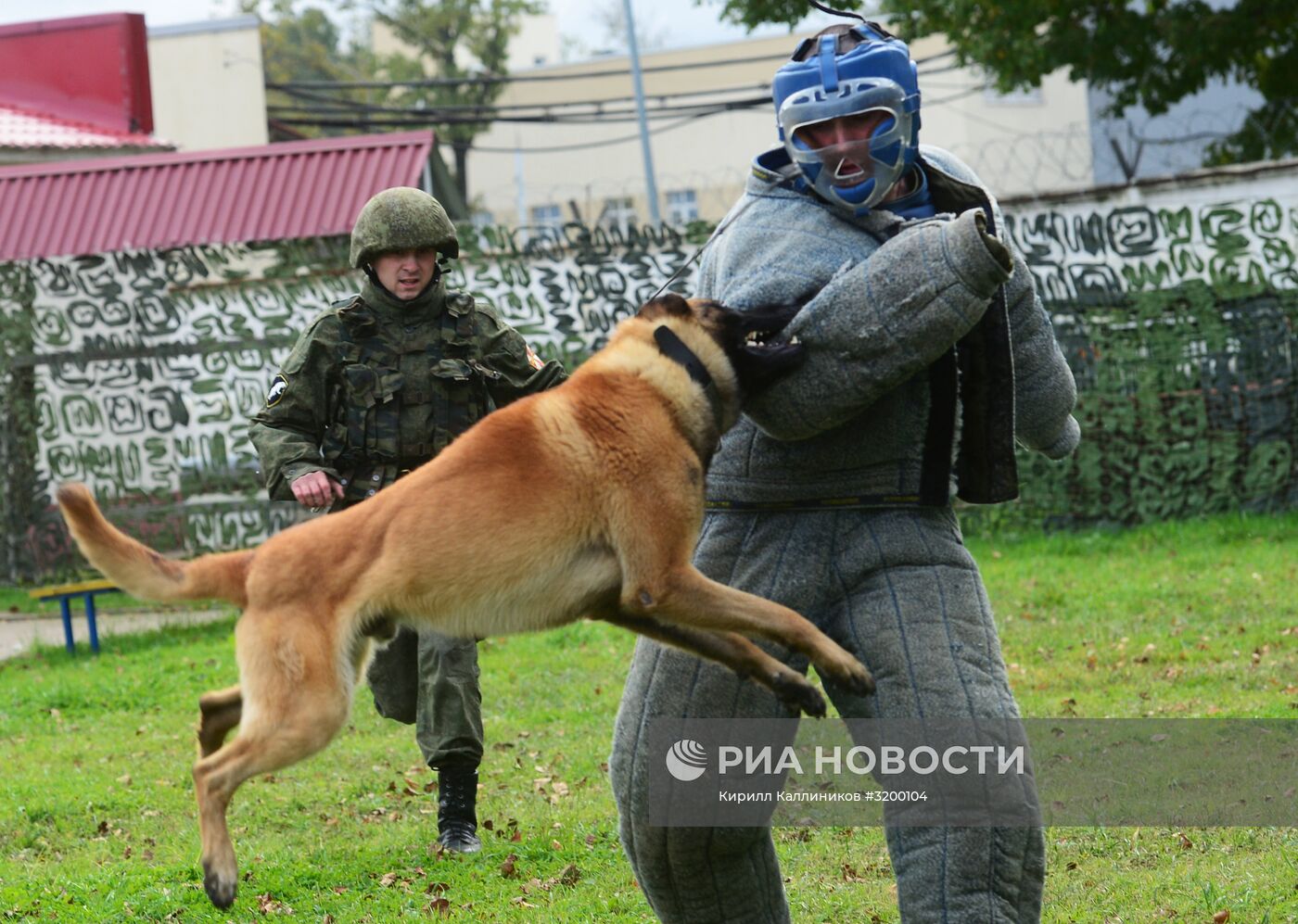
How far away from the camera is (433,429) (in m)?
5.46

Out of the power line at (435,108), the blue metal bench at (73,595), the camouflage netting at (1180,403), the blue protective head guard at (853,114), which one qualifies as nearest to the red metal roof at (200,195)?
the blue metal bench at (73,595)

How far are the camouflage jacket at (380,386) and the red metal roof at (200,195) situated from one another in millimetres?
6753

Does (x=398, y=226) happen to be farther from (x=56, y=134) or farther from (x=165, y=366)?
(x=56, y=134)

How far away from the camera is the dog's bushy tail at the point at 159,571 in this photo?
3547 millimetres

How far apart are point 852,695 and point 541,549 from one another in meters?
0.77

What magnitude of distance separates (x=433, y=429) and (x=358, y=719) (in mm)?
2927

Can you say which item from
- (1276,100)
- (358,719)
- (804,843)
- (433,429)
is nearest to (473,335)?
(433,429)

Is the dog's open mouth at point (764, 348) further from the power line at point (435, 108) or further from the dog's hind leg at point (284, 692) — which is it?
the power line at point (435, 108)

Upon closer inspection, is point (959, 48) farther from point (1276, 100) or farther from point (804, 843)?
point (804, 843)

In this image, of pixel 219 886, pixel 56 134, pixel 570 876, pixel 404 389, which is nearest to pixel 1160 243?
pixel 404 389

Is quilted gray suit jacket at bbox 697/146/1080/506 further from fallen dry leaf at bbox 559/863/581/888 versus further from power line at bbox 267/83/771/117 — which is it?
power line at bbox 267/83/771/117

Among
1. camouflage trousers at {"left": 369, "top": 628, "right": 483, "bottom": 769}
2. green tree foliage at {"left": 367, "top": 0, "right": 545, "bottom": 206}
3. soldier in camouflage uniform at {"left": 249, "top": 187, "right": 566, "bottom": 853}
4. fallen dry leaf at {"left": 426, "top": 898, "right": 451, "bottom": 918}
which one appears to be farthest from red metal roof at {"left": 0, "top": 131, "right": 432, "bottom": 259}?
green tree foliage at {"left": 367, "top": 0, "right": 545, "bottom": 206}

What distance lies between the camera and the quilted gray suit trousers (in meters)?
3.17

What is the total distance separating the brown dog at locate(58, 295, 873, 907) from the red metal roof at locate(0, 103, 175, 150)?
15.1 metres
